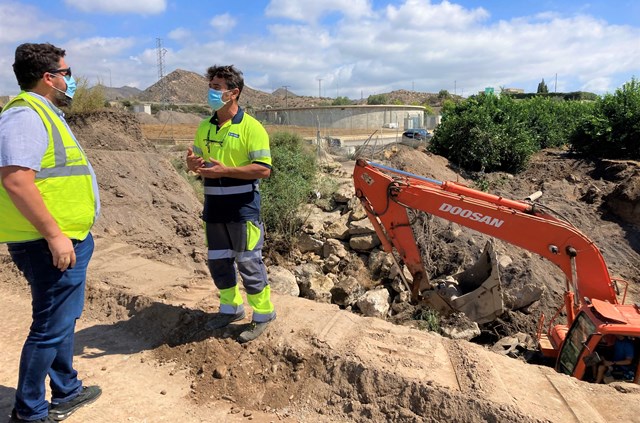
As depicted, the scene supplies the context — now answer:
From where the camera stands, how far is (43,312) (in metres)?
2.68

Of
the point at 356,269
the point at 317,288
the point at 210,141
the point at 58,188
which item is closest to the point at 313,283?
the point at 317,288

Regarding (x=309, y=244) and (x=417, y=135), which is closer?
(x=309, y=244)

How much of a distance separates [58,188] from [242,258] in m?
1.49

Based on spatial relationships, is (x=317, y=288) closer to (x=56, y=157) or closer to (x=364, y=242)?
(x=364, y=242)

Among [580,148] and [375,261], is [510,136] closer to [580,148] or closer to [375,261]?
[580,148]

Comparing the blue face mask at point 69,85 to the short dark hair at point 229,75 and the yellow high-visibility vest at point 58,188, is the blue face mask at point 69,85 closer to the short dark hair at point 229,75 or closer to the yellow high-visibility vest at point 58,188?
the yellow high-visibility vest at point 58,188

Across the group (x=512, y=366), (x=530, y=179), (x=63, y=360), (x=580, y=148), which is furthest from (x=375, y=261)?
(x=580, y=148)

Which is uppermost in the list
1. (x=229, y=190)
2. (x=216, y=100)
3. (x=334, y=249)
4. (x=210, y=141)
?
(x=216, y=100)

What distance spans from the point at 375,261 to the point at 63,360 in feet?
20.8

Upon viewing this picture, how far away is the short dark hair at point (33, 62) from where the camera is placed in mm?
2607

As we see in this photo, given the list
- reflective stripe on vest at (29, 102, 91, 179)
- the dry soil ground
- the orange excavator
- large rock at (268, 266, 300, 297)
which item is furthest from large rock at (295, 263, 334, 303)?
reflective stripe on vest at (29, 102, 91, 179)

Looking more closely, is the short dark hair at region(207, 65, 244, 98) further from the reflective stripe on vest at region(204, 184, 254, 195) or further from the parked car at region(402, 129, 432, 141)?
the parked car at region(402, 129, 432, 141)

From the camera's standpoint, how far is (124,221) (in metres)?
7.55

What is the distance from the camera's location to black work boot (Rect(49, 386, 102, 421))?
294 centimetres
